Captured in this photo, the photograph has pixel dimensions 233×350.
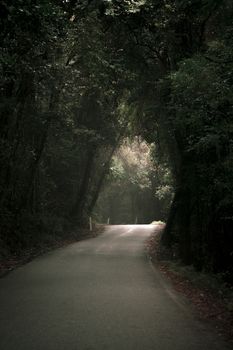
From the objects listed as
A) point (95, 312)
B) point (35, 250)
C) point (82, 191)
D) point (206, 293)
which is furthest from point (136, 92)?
point (95, 312)

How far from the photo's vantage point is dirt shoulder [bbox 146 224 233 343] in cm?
905

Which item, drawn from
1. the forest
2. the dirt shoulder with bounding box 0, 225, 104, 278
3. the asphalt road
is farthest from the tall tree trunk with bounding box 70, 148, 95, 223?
the asphalt road

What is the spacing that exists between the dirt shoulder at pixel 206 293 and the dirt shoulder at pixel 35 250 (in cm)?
479

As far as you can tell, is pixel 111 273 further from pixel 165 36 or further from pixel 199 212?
pixel 165 36

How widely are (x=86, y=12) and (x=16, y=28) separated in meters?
7.24

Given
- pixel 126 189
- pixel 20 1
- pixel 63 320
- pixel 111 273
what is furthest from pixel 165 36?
pixel 126 189

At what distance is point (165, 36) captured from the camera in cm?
1730

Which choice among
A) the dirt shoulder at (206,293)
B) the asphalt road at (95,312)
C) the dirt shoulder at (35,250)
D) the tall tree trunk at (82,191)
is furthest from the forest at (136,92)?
the tall tree trunk at (82,191)

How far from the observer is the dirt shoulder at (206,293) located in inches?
356

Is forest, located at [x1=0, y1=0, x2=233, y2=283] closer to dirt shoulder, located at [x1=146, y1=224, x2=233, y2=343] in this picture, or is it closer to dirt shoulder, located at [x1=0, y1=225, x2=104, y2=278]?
dirt shoulder, located at [x1=0, y1=225, x2=104, y2=278]

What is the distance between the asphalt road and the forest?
339cm

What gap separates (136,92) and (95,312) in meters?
13.9

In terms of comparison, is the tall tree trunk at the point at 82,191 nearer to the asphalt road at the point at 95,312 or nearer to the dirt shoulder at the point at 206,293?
the dirt shoulder at the point at 206,293

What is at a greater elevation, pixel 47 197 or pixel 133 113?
pixel 133 113
